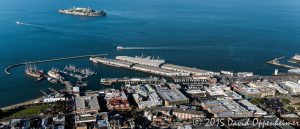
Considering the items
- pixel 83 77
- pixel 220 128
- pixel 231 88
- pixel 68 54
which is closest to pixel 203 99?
pixel 231 88

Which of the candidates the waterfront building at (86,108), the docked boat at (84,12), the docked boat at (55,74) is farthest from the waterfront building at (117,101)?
the docked boat at (84,12)

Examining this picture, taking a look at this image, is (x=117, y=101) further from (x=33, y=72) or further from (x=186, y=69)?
(x=33, y=72)

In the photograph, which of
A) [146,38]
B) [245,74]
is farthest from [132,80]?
[146,38]

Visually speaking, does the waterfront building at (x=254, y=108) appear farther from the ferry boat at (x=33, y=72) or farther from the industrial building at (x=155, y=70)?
the ferry boat at (x=33, y=72)

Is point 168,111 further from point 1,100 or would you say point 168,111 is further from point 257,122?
point 1,100

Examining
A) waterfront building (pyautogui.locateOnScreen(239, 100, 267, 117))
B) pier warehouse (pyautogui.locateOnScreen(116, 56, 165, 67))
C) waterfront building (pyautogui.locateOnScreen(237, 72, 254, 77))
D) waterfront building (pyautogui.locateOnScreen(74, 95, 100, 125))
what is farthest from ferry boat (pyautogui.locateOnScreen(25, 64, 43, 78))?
waterfront building (pyautogui.locateOnScreen(237, 72, 254, 77))

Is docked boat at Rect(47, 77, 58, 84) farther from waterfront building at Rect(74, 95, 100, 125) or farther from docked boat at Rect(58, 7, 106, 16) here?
docked boat at Rect(58, 7, 106, 16)
